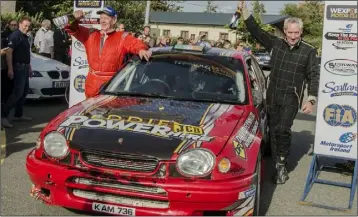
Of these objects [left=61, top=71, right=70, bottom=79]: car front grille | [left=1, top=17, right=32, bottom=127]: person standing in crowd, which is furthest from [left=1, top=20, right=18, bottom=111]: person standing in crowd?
[left=61, top=71, right=70, bottom=79]: car front grille

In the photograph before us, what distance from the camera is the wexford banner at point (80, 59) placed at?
24.2ft

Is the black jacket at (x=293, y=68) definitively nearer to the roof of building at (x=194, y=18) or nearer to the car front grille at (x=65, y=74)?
the car front grille at (x=65, y=74)

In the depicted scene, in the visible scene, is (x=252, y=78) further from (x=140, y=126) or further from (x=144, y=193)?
(x=144, y=193)

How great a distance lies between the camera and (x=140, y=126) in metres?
3.78

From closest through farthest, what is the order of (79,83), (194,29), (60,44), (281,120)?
(281,120)
(79,83)
(60,44)
(194,29)

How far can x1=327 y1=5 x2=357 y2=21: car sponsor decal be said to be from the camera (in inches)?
182

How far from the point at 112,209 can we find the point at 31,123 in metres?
5.11

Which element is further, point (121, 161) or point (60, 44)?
point (60, 44)

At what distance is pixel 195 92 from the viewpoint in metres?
4.73

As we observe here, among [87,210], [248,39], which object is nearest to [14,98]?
[87,210]

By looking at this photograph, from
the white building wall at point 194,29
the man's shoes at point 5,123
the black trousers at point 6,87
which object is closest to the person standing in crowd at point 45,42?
the black trousers at point 6,87

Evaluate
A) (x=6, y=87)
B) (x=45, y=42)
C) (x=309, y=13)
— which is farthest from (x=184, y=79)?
(x=309, y=13)

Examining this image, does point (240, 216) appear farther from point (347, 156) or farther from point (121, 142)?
point (347, 156)

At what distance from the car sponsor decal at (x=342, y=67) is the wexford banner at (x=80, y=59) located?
12.8 feet
